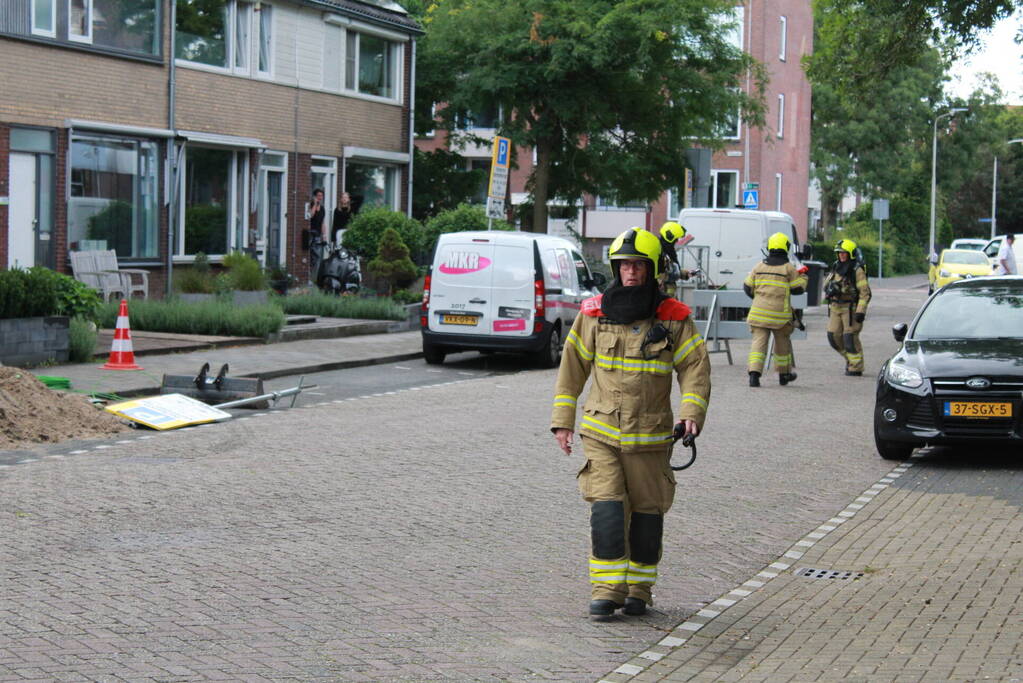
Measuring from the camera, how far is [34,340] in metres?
17.0

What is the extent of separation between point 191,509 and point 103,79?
17.2 metres

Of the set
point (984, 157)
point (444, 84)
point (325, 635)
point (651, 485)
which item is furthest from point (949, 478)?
point (984, 157)

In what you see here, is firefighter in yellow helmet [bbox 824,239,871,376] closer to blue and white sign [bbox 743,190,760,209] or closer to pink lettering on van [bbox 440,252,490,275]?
pink lettering on van [bbox 440,252,490,275]

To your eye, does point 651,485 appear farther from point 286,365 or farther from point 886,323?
point 886,323

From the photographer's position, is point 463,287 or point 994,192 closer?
point 463,287

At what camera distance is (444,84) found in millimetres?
35281

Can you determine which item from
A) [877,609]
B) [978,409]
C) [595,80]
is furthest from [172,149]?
[877,609]

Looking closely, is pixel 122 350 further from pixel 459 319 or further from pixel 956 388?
pixel 956 388

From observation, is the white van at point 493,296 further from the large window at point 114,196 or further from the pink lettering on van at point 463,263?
the large window at point 114,196

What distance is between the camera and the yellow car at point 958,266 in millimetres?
44356

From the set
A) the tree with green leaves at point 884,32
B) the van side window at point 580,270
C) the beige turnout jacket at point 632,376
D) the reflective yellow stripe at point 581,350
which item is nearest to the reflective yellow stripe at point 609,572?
the beige turnout jacket at point 632,376

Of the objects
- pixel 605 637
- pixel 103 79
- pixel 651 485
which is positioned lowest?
pixel 605 637

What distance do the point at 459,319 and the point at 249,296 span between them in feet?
17.6

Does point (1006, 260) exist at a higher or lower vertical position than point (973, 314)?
higher
